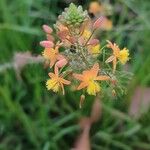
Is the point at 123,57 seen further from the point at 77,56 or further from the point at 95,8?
the point at 95,8

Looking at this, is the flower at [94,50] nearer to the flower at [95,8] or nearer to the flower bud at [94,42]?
the flower bud at [94,42]

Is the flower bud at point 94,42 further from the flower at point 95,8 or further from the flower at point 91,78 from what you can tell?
the flower at point 95,8

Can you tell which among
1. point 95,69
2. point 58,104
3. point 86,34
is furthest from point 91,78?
point 58,104

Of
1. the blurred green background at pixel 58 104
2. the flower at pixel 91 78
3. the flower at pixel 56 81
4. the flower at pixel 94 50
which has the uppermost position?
the blurred green background at pixel 58 104

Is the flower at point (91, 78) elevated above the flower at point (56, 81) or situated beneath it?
situated beneath

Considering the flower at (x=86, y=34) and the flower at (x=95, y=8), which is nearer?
the flower at (x=86, y=34)

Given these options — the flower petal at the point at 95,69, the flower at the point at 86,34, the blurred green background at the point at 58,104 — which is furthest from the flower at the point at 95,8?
the flower petal at the point at 95,69

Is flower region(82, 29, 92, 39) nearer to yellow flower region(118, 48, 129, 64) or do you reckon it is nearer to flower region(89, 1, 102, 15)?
yellow flower region(118, 48, 129, 64)

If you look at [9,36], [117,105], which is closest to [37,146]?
[117,105]
